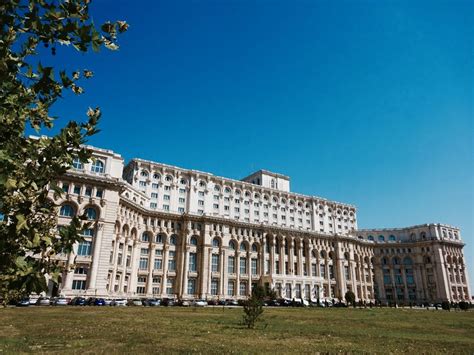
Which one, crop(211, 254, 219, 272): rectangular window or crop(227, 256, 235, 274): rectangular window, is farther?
crop(227, 256, 235, 274): rectangular window

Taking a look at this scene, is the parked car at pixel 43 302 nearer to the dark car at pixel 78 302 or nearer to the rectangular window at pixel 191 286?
the dark car at pixel 78 302

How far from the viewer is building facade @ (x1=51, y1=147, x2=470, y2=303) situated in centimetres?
6319

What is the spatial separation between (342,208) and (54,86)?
126413 mm

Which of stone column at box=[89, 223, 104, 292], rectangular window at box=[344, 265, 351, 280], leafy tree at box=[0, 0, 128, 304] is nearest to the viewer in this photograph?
leafy tree at box=[0, 0, 128, 304]

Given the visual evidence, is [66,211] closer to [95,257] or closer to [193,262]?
[95,257]

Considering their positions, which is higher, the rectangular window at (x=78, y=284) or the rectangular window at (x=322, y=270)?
the rectangular window at (x=322, y=270)

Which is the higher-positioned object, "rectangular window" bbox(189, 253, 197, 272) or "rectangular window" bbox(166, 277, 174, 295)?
"rectangular window" bbox(189, 253, 197, 272)

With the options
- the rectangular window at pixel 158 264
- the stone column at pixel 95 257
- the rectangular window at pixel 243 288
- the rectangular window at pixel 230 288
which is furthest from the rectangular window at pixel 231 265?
the stone column at pixel 95 257

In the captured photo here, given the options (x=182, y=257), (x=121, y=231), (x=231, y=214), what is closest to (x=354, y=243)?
(x=231, y=214)

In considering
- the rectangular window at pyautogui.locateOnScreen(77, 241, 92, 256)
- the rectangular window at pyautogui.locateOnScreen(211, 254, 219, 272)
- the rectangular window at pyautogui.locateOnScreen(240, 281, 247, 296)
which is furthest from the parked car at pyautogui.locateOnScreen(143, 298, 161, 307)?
the rectangular window at pyautogui.locateOnScreen(240, 281, 247, 296)

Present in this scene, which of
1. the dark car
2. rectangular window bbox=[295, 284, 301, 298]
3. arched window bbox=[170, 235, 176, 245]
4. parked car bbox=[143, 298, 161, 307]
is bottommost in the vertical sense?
parked car bbox=[143, 298, 161, 307]

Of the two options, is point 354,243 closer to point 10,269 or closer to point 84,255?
point 84,255

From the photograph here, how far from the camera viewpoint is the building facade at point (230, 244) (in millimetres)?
63188

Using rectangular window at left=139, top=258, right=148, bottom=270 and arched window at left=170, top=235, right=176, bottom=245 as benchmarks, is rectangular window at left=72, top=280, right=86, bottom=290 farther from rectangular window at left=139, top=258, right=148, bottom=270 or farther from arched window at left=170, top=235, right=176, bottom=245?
arched window at left=170, top=235, right=176, bottom=245
